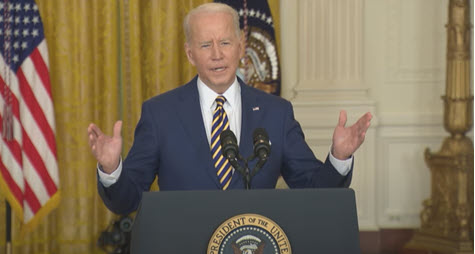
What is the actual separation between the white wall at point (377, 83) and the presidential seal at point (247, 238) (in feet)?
12.6

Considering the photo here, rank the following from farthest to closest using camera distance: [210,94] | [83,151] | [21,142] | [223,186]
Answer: [83,151], [21,142], [210,94], [223,186]

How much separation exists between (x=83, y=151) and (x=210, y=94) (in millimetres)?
2937

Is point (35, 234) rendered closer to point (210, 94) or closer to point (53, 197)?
point (53, 197)

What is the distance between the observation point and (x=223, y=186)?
258cm

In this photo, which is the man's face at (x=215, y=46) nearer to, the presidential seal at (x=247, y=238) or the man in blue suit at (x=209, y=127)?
the man in blue suit at (x=209, y=127)

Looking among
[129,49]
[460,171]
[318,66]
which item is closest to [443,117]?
[460,171]

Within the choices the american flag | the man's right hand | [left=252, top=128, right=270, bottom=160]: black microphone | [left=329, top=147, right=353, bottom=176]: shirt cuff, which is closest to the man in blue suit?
[left=329, top=147, right=353, bottom=176]: shirt cuff

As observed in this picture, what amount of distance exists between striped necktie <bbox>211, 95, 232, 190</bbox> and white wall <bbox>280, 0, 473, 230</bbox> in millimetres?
3051

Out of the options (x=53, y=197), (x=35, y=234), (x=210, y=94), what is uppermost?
(x=210, y=94)

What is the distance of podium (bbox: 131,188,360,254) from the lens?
1.86 meters

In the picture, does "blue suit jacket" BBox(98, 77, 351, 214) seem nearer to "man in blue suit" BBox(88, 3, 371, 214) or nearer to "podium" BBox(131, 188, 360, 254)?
"man in blue suit" BBox(88, 3, 371, 214)

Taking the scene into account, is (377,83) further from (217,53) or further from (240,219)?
(240,219)

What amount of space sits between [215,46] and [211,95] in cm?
21

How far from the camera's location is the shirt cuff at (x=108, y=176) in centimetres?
231
